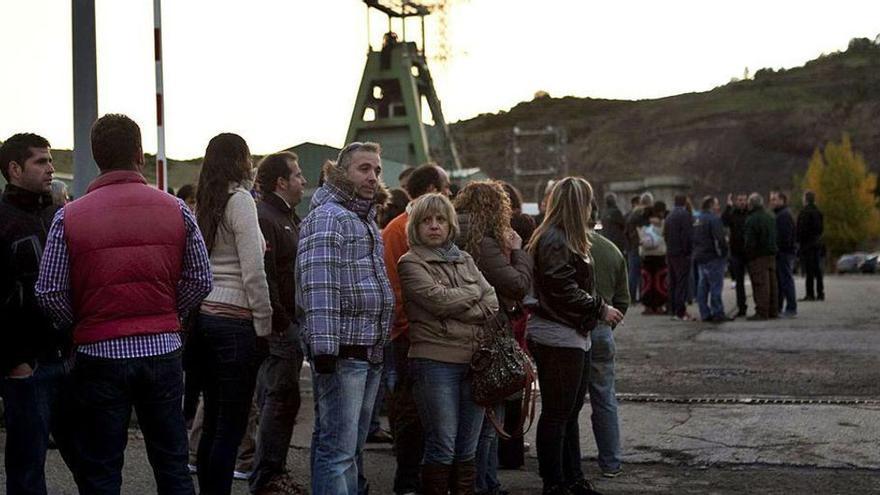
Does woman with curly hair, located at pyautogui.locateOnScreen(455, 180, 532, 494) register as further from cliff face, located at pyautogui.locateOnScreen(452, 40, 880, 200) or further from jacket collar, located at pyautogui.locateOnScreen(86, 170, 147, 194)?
cliff face, located at pyautogui.locateOnScreen(452, 40, 880, 200)

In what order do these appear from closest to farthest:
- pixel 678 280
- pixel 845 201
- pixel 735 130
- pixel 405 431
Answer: pixel 405 431 → pixel 678 280 → pixel 845 201 → pixel 735 130

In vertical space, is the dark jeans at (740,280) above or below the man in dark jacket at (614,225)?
below

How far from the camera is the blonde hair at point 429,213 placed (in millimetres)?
6125

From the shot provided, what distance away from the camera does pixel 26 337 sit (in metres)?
4.98

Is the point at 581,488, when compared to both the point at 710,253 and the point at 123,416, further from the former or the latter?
the point at 710,253

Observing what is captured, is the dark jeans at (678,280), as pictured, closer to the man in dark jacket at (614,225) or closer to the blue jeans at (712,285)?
the blue jeans at (712,285)

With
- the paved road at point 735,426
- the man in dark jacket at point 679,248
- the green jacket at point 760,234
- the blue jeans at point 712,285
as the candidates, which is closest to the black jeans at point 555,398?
the paved road at point 735,426

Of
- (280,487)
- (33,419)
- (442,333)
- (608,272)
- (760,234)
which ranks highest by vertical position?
(760,234)

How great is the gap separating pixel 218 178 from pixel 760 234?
1316 centimetres

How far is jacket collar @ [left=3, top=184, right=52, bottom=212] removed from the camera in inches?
202

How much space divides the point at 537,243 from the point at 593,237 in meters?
0.71

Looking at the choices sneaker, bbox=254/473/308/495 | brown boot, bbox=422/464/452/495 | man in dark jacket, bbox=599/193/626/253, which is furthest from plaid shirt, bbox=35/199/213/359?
man in dark jacket, bbox=599/193/626/253

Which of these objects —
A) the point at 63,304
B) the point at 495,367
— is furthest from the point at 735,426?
the point at 63,304

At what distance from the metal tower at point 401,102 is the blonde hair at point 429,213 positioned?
153ft
